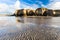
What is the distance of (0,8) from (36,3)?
429 cm

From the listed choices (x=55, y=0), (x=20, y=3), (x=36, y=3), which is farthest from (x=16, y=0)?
(x=55, y=0)

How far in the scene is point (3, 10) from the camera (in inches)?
597

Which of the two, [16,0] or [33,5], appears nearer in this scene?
[16,0]

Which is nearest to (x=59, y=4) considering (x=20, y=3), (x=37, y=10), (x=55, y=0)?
(x=55, y=0)

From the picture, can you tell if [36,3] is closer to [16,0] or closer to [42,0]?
[42,0]

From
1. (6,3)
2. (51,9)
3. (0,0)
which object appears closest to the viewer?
(0,0)

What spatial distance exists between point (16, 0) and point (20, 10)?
8.86 feet

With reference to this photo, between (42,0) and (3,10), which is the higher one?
(42,0)

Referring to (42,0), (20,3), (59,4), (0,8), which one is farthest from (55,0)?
(0,8)

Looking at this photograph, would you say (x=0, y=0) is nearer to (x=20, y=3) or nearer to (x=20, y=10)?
(x=20, y=3)

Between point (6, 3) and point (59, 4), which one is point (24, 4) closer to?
point (6, 3)

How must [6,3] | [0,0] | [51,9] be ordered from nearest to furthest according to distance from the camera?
[0,0] → [6,3] → [51,9]

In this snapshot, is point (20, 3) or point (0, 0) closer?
point (0, 0)

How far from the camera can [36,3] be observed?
47.9 ft
